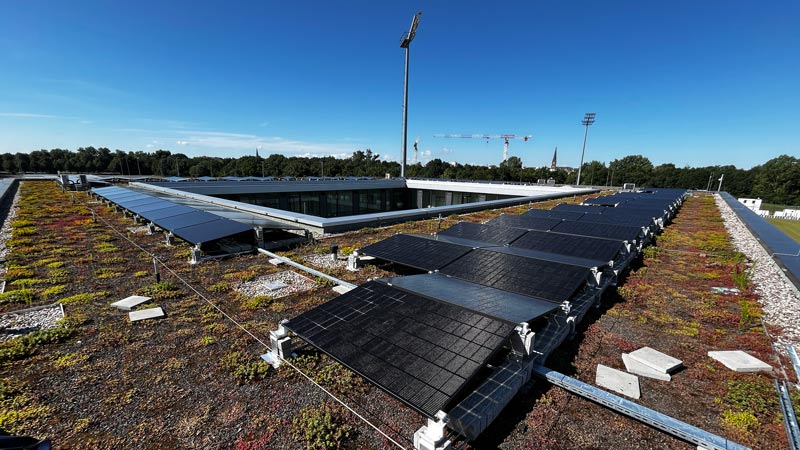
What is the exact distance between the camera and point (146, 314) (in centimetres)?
827

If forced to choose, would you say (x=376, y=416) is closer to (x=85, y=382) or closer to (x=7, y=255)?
(x=85, y=382)

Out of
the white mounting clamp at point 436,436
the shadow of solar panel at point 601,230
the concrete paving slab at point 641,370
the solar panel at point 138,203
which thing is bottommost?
the concrete paving slab at point 641,370

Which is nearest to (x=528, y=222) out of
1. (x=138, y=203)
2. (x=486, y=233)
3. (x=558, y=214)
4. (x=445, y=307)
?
(x=486, y=233)

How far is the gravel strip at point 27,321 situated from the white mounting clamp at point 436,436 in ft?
31.4

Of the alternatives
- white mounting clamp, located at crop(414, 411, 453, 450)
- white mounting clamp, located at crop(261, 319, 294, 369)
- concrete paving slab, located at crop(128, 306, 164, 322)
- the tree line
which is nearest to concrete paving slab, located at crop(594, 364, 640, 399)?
white mounting clamp, located at crop(414, 411, 453, 450)

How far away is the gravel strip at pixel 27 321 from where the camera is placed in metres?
7.38

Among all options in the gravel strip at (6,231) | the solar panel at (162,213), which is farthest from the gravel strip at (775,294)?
the gravel strip at (6,231)

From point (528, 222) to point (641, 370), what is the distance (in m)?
10.5

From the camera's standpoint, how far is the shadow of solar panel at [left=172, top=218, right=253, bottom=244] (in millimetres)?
12637

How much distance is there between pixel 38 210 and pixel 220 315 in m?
29.1

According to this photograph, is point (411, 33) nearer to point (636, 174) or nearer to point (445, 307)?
point (445, 307)

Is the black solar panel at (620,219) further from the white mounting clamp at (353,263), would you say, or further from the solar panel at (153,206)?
the solar panel at (153,206)

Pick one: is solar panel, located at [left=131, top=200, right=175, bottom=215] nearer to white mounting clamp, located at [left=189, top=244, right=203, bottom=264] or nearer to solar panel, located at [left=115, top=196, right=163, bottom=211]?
solar panel, located at [left=115, top=196, right=163, bottom=211]

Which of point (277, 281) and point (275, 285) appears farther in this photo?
point (277, 281)
